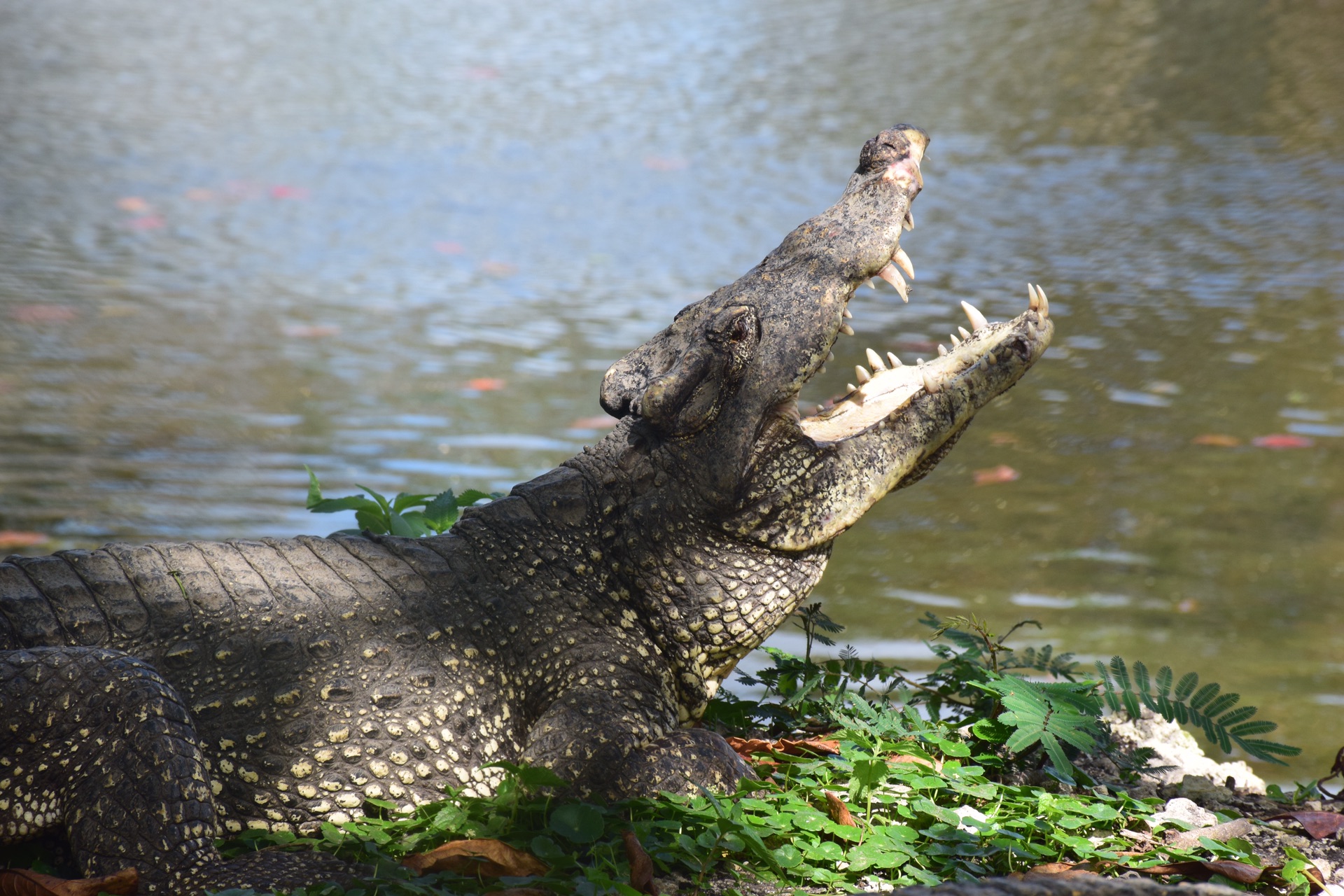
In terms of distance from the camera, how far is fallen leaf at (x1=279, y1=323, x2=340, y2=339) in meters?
7.52

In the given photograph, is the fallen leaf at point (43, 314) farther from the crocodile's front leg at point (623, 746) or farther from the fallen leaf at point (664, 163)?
the crocodile's front leg at point (623, 746)

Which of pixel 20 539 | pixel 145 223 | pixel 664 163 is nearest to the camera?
pixel 20 539

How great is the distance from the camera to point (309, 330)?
25.0ft

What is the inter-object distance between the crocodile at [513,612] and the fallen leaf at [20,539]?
250 centimetres

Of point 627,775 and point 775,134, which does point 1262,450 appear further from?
point 775,134

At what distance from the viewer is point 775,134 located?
1138 cm

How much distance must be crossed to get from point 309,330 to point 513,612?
17.2 ft

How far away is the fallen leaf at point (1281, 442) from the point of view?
600cm

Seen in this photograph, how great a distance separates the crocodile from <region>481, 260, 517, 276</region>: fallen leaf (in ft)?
18.5

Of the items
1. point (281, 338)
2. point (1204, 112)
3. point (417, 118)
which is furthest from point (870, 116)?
point (281, 338)

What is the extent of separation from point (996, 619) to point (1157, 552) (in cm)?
104

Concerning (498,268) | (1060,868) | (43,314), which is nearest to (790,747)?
(1060,868)

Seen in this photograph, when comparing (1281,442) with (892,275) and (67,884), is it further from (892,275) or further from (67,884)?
(67,884)

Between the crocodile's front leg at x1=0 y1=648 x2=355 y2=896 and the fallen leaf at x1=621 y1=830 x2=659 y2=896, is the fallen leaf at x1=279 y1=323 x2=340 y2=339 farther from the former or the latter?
the fallen leaf at x1=621 y1=830 x2=659 y2=896
